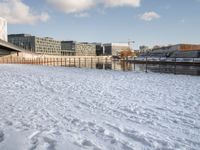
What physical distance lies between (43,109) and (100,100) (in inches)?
100

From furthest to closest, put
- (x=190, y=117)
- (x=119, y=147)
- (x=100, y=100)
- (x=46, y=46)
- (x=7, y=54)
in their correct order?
(x=46, y=46) → (x=7, y=54) → (x=100, y=100) → (x=190, y=117) → (x=119, y=147)

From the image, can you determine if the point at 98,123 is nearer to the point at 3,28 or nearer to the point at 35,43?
the point at 3,28

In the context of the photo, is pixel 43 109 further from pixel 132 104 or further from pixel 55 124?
pixel 132 104

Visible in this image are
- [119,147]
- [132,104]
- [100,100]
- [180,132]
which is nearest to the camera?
[119,147]

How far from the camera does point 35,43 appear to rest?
163 m

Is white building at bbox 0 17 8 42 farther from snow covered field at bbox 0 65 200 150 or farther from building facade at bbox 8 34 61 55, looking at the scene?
snow covered field at bbox 0 65 200 150

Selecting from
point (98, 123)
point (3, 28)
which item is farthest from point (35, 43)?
point (98, 123)

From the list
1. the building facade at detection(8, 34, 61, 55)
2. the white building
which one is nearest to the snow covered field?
the white building

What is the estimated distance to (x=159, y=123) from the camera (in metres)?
7.40

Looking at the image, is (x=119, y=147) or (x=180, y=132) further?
(x=180, y=132)

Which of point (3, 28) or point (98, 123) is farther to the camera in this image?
point (3, 28)

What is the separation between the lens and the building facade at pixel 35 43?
6447 inches

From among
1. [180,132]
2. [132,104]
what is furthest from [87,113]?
[180,132]

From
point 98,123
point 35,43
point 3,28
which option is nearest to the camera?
point 98,123
